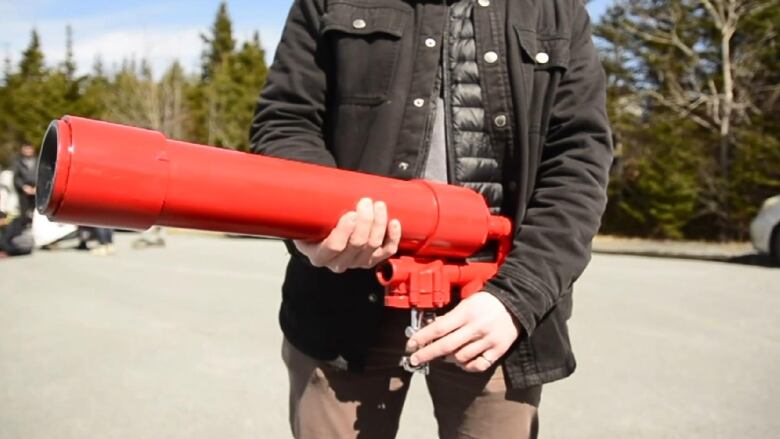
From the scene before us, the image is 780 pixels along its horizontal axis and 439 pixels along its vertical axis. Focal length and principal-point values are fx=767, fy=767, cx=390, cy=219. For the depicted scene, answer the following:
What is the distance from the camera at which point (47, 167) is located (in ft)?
3.55

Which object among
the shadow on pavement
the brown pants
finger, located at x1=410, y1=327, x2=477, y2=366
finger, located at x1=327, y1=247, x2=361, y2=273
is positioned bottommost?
the shadow on pavement

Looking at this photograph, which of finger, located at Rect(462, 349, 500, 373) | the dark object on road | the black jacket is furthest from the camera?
the dark object on road

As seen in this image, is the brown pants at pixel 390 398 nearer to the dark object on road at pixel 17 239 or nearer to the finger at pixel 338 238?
the finger at pixel 338 238

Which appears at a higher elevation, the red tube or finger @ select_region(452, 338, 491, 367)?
the red tube

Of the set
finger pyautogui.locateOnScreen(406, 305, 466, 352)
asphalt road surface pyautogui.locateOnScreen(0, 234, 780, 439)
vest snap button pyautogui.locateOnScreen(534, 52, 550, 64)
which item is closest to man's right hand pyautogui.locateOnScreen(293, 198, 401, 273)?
finger pyautogui.locateOnScreen(406, 305, 466, 352)

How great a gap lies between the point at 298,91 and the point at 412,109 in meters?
0.24

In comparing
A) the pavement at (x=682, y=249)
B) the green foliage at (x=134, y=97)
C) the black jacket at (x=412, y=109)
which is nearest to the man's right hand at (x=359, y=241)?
the black jacket at (x=412, y=109)

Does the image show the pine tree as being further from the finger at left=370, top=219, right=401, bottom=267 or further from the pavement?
the finger at left=370, top=219, right=401, bottom=267

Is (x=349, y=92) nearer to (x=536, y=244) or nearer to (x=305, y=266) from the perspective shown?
(x=305, y=266)

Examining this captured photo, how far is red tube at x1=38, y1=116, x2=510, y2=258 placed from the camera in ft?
3.43

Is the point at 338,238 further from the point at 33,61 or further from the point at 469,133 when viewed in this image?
the point at 33,61

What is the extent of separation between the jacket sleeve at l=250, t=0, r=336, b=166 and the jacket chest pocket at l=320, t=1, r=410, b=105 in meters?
0.05

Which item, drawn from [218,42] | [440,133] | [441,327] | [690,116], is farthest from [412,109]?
[218,42]

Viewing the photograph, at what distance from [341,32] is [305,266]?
50 cm
